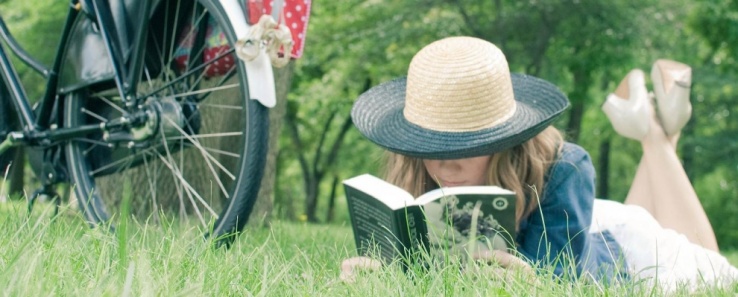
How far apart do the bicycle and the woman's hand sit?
1.74ft

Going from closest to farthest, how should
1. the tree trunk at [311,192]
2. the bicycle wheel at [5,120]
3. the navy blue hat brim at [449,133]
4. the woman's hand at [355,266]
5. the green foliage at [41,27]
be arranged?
the woman's hand at [355,266]
the navy blue hat brim at [449,133]
the bicycle wheel at [5,120]
the green foliage at [41,27]
the tree trunk at [311,192]

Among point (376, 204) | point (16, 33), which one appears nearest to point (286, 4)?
point (376, 204)

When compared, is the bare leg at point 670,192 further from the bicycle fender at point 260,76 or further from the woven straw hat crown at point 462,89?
the bicycle fender at point 260,76

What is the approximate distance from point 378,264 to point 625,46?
10178mm

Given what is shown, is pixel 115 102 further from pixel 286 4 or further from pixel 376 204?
pixel 376 204

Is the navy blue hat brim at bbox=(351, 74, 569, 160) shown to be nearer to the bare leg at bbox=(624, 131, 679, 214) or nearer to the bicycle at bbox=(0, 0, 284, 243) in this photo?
the bicycle at bbox=(0, 0, 284, 243)

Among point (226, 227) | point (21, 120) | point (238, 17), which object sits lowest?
point (226, 227)

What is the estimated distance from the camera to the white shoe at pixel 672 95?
171 inches

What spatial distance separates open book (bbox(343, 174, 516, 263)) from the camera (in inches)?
92.4

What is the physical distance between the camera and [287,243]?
349 cm

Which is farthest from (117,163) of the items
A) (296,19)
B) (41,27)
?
(41,27)

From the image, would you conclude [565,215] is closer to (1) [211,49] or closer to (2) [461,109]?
(2) [461,109]

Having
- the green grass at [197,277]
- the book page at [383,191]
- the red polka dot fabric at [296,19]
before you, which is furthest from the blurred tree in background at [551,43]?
the green grass at [197,277]

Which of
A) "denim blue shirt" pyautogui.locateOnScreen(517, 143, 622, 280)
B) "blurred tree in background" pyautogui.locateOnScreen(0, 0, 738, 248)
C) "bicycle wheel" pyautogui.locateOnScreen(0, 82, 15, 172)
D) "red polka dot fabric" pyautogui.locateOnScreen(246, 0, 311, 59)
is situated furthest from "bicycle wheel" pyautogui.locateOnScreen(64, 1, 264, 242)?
"blurred tree in background" pyautogui.locateOnScreen(0, 0, 738, 248)
